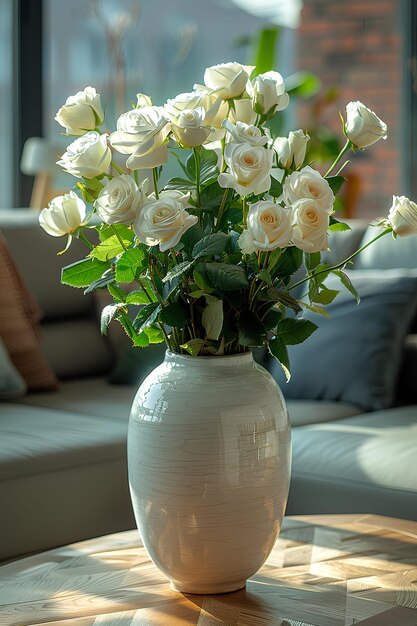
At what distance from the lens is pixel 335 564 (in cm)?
142

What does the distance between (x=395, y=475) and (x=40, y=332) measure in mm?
1218

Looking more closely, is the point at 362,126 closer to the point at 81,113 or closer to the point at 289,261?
the point at 289,261

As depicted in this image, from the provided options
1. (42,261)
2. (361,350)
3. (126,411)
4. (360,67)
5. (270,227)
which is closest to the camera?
(270,227)

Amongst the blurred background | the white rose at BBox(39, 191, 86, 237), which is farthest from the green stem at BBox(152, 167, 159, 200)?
the blurred background

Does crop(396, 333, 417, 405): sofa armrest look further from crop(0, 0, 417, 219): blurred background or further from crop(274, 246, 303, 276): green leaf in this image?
crop(274, 246, 303, 276): green leaf

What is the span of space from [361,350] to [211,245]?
1.53 meters

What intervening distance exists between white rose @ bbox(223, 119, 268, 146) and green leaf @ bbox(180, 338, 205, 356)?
10.1 inches

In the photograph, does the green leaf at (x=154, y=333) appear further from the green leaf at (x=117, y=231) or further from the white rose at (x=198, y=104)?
the white rose at (x=198, y=104)

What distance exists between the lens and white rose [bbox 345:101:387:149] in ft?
4.17

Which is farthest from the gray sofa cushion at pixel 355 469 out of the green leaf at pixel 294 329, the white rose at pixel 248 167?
the white rose at pixel 248 167

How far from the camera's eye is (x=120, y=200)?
3.96ft

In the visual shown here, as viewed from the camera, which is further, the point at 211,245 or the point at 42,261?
the point at 42,261

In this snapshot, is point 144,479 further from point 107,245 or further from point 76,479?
point 76,479

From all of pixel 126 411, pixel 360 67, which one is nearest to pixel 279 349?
pixel 126 411
